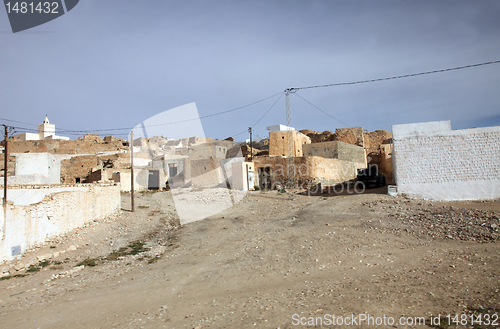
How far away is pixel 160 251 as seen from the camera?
10.9m

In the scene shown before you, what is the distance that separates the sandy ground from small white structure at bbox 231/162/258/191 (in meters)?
6.35

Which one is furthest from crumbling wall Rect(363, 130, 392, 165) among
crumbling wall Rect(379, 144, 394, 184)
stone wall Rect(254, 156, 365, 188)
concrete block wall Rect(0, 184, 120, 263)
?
concrete block wall Rect(0, 184, 120, 263)

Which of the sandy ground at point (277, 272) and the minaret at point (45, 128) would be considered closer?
the sandy ground at point (277, 272)

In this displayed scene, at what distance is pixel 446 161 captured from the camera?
44.1 ft

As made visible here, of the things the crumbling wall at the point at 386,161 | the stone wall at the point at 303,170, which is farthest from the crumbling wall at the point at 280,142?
the crumbling wall at the point at 386,161

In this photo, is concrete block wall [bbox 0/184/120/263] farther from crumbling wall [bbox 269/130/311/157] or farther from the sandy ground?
crumbling wall [bbox 269/130/311/157]

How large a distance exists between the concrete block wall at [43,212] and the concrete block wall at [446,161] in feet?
46.4

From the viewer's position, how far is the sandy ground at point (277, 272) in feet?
15.8

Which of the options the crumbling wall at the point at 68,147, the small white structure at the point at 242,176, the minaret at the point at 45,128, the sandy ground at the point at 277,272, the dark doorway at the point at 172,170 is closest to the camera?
the sandy ground at the point at 277,272

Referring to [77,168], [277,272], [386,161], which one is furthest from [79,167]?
[277,272]

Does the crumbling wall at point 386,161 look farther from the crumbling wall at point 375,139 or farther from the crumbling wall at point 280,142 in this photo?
the crumbling wall at point 280,142

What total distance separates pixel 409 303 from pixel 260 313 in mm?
2257

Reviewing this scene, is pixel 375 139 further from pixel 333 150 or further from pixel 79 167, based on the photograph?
pixel 79 167

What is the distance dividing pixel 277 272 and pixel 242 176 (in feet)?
43.0
